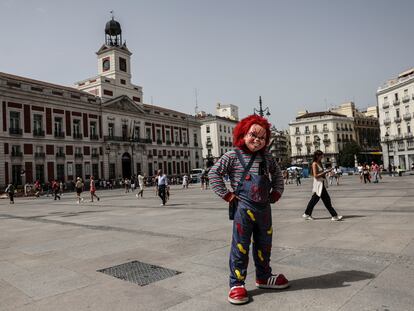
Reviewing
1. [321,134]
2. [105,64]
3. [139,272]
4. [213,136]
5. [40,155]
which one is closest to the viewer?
[139,272]

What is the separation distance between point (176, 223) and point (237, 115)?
8566cm

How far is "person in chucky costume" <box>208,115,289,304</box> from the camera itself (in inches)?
133

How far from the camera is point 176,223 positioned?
8484 millimetres

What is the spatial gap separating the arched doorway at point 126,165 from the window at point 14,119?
48.8 feet

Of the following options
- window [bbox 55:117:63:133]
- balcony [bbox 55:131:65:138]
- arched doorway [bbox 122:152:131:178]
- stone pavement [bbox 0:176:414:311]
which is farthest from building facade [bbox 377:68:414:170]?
stone pavement [bbox 0:176:414:311]

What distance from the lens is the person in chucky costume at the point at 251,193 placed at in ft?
11.1

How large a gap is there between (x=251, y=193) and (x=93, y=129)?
43.6 meters

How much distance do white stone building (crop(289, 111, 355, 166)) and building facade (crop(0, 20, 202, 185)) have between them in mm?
34485

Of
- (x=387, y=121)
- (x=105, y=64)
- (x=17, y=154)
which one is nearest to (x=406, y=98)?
(x=387, y=121)

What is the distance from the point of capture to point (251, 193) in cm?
337

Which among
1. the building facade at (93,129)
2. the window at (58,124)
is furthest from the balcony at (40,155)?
the window at (58,124)

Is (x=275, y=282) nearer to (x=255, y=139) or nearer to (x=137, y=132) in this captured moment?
(x=255, y=139)

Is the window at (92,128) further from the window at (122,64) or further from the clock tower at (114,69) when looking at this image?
the window at (122,64)

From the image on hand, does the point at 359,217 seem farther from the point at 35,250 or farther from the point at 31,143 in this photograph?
the point at 31,143
